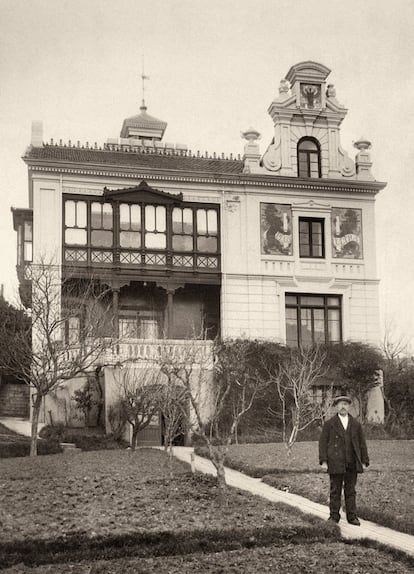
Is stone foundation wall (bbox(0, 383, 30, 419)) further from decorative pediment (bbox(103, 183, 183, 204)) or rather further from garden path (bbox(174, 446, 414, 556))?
garden path (bbox(174, 446, 414, 556))

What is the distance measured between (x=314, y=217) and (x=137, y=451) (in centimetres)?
1594

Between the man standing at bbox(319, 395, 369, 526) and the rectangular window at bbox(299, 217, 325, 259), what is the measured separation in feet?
80.5

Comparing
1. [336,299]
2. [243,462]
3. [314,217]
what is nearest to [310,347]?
[336,299]

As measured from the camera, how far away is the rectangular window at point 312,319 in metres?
37.8

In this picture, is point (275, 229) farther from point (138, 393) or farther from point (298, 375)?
point (138, 393)

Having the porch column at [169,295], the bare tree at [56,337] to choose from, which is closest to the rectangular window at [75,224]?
→ the bare tree at [56,337]

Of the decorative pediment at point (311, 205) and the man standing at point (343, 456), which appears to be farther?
the decorative pediment at point (311, 205)

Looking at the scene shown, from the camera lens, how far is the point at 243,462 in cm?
2269

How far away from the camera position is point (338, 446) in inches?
553

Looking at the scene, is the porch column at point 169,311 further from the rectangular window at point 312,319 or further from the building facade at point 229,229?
the rectangular window at point 312,319

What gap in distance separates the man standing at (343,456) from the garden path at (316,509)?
0.37 meters

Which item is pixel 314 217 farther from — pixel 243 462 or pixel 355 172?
pixel 243 462

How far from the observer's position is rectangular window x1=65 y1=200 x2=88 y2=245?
118ft

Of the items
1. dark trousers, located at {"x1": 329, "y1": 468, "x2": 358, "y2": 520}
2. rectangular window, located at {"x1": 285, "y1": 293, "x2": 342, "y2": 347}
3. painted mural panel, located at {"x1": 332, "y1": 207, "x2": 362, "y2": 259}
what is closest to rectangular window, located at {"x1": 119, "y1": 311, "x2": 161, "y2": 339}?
rectangular window, located at {"x1": 285, "y1": 293, "x2": 342, "y2": 347}
